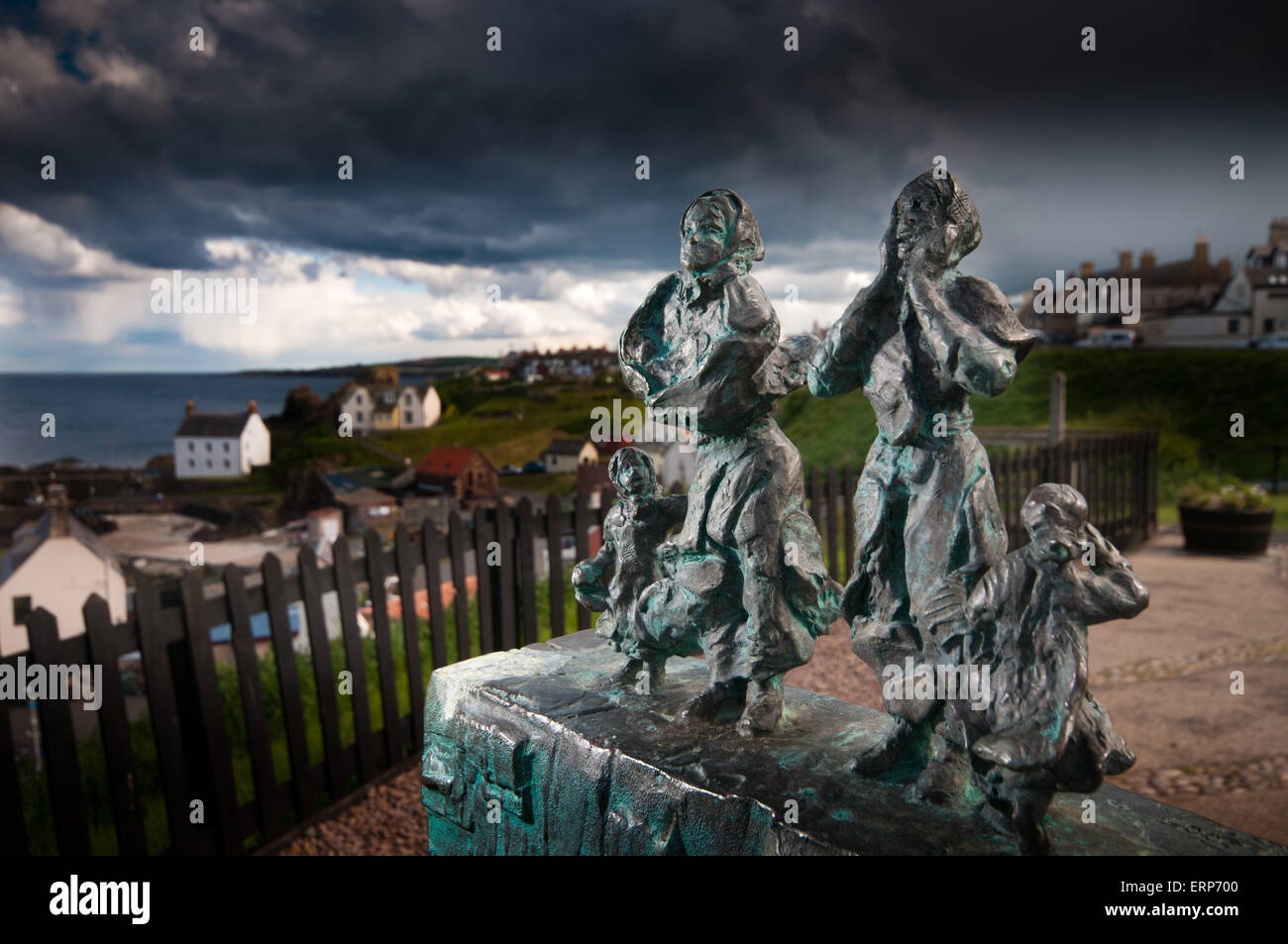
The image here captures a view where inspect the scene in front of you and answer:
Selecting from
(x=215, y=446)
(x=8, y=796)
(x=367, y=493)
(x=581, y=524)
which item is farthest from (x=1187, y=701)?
(x=215, y=446)

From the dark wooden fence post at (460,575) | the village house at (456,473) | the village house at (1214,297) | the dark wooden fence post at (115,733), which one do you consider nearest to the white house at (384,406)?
the village house at (456,473)

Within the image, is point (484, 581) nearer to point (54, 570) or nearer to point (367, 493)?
point (367, 493)

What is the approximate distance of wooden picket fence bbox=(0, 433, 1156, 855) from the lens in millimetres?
3658

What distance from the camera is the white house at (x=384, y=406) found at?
7328mm

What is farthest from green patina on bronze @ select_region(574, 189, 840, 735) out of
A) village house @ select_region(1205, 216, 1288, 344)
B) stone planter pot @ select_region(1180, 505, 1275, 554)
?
village house @ select_region(1205, 216, 1288, 344)

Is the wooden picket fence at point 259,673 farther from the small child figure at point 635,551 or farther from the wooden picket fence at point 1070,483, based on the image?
the wooden picket fence at point 1070,483

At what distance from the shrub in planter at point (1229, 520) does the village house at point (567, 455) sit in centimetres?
700

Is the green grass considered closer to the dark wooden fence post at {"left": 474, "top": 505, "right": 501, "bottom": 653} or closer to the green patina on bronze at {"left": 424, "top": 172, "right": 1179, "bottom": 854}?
the dark wooden fence post at {"left": 474, "top": 505, "right": 501, "bottom": 653}

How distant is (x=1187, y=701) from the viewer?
18.3ft

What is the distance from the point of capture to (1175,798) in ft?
14.5
